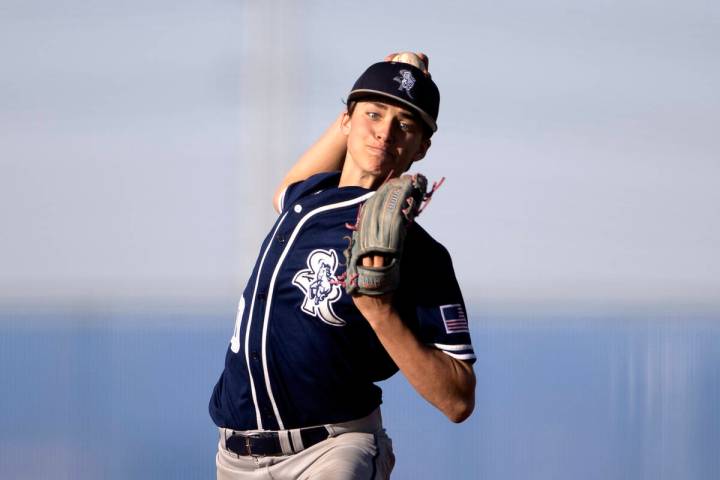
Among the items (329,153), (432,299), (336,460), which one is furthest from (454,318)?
(329,153)

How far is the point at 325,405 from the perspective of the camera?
219 centimetres

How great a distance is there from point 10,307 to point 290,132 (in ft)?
5.99

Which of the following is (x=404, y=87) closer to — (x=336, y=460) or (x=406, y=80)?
(x=406, y=80)

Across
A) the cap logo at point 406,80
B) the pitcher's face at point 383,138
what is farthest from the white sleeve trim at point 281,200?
the cap logo at point 406,80

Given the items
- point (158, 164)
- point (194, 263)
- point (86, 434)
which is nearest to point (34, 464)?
point (86, 434)

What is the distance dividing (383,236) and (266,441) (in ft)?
2.13

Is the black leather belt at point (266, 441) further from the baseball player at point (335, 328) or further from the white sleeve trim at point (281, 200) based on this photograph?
the white sleeve trim at point (281, 200)

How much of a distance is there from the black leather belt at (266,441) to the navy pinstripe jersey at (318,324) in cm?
2

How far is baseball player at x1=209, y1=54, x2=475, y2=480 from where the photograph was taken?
6.89ft

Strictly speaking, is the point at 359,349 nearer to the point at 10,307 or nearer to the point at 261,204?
the point at 261,204

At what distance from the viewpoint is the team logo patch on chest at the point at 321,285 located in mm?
2152

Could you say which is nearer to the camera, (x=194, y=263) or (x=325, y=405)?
(x=325, y=405)

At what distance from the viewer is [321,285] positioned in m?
2.18

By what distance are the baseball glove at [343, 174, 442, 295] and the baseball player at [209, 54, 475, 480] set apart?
17 cm
